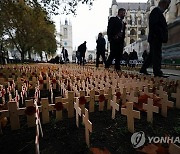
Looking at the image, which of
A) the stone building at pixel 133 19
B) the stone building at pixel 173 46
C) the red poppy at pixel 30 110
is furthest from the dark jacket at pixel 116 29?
the stone building at pixel 133 19

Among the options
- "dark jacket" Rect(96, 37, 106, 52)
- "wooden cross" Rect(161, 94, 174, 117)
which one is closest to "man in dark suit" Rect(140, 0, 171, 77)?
"wooden cross" Rect(161, 94, 174, 117)

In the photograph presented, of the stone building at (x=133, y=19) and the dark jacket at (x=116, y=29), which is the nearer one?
the dark jacket at (x=116, y=29)

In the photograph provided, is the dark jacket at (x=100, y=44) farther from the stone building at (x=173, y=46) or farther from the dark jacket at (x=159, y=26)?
the dark jacket at (x=159, y=26)

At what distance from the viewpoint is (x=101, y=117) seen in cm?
242

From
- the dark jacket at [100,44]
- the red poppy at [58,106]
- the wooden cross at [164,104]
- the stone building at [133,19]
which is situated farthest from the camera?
the stone building at [133,19]

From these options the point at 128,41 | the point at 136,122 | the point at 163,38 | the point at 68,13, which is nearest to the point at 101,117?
the point at 136,122

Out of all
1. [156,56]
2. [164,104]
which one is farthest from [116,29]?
[164,104]

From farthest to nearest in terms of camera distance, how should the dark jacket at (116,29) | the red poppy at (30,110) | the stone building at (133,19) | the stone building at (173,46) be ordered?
the stone building at (133,19) → the stone building at (173,46) → the dark jacket at (116,29) → the red poppy at (30,110)

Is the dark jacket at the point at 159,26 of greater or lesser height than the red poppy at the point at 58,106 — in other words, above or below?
above

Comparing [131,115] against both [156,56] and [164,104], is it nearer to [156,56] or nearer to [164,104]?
[164,104]

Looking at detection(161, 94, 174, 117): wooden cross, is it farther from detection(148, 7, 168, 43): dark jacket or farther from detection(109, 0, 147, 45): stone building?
detection(109, 0, 147, 45): stone building

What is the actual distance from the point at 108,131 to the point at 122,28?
6499mm

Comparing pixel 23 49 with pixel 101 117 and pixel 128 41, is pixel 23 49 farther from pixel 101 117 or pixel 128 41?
pixel 128 41

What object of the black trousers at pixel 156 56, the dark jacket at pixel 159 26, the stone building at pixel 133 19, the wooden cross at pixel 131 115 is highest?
the stone building at pixel 133 19
